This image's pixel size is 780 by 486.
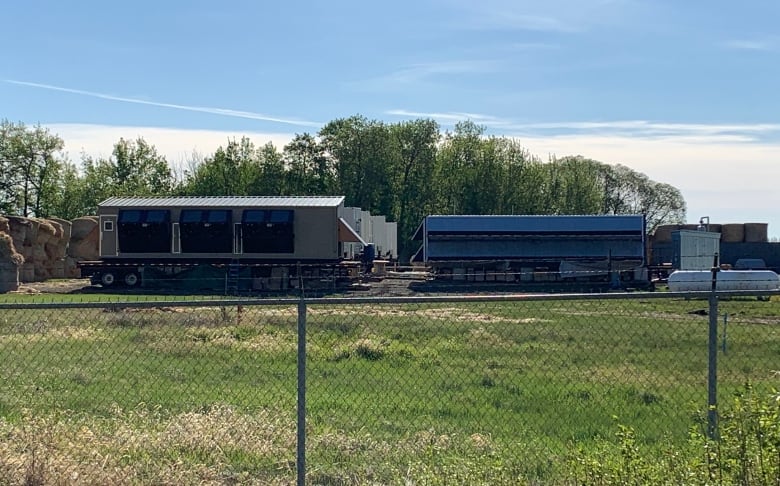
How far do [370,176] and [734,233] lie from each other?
31.2 meters

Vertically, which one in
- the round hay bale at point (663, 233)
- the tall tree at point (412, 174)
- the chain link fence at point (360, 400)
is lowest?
the chain link fence at point (360, 400)

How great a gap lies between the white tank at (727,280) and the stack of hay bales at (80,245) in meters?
28.2

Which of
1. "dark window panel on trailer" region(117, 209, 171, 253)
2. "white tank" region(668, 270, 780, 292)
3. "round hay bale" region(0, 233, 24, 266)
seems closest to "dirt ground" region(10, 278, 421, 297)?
"round hay bale" region(0, 233, 24, 266)

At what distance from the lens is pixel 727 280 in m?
28.0

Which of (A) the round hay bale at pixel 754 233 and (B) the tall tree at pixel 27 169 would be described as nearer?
(A) the round hay bale at pixel 754 233

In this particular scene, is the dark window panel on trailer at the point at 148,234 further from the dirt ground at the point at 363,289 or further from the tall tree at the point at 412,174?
the tall tree at the point at 412,174

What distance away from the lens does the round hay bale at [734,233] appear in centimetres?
5288

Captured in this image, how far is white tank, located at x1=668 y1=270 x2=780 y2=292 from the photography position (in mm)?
29188

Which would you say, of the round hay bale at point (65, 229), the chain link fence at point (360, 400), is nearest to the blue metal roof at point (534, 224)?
the round hay bale at point (65, 229)

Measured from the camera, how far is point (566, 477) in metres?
7.26

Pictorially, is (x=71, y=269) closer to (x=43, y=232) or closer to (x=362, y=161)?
(x=43, y=232)

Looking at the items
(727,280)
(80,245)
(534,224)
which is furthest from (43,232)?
(727,280)

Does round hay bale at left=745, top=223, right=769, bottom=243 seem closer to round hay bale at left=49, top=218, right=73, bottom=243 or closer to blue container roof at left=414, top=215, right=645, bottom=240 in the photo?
blue container roof at left=414, top=215, right=645, bottom=240

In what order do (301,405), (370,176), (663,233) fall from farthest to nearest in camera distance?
(370,176)
(663,233)
(301,405)
